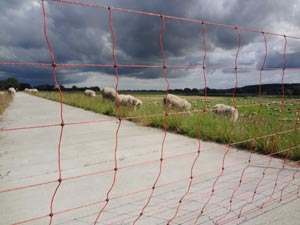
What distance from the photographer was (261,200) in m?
2.71

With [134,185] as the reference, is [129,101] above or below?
above

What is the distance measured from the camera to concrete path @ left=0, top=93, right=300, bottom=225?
7.85ft

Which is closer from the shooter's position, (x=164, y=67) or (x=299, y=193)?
(x=164, y=67)

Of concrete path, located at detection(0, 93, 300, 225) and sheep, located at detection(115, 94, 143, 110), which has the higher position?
sheep, located at detection(115, 94, 143, 110)

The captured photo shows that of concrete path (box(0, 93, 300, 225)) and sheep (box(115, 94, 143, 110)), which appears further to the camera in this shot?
sheep (box(115, 94, 143, 110))

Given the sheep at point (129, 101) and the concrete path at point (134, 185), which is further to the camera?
the sheep at point (129, 101)

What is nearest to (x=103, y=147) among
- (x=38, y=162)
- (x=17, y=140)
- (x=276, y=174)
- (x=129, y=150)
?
(x=129, y=150)

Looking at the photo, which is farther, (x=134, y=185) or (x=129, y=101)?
(x=129, y=101)

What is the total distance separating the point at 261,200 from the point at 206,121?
129 inches

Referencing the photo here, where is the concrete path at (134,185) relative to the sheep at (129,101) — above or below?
below

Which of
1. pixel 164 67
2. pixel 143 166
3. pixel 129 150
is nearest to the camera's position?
pixel 164 67

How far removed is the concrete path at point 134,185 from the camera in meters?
2.39

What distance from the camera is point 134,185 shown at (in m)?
3.01

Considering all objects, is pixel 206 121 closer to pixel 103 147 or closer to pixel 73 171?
pixel 103 147
